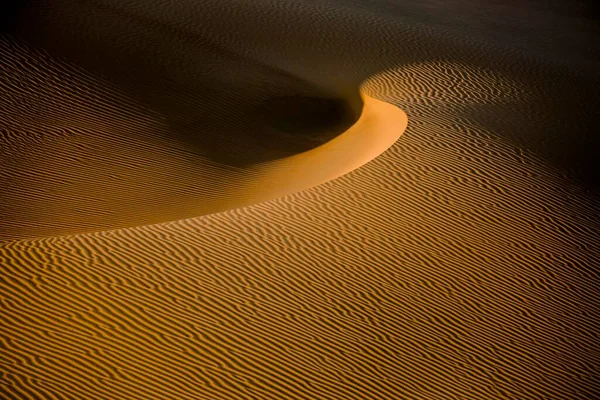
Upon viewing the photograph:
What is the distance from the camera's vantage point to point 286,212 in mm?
8336

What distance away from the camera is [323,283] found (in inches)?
279

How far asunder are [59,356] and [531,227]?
5857mm

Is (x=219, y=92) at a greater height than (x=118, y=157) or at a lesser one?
greater

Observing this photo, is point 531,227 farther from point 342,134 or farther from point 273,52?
point 273,52

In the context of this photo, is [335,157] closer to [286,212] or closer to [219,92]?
[286,212]

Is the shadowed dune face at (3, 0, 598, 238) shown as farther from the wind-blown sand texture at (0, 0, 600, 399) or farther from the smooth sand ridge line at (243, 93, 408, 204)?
the smooth sand ridge line at (243, 93, 408, 204)

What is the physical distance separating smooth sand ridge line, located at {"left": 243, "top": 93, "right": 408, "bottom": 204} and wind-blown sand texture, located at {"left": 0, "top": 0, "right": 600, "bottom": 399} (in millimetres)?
68

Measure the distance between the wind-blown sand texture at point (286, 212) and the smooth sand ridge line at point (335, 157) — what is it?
0.07 metres

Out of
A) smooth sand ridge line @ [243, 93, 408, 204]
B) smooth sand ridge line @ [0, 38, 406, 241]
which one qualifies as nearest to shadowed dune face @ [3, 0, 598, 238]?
smooth sand ridge line @ [0, 38, 406, 241]

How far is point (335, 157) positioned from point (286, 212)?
3159 millimetres

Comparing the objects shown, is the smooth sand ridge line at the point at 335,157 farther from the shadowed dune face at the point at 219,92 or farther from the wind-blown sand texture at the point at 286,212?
the shadowed dune face at the point at 219,92

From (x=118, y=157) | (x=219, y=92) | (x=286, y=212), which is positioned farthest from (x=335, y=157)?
(x=219, y=92)

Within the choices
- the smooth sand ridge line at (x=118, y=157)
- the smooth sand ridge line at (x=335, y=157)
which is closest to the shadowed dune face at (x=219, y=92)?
the smooth sand ridge line at (x=118, y=157)

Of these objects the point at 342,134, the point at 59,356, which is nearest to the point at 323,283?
the point at 59,356
